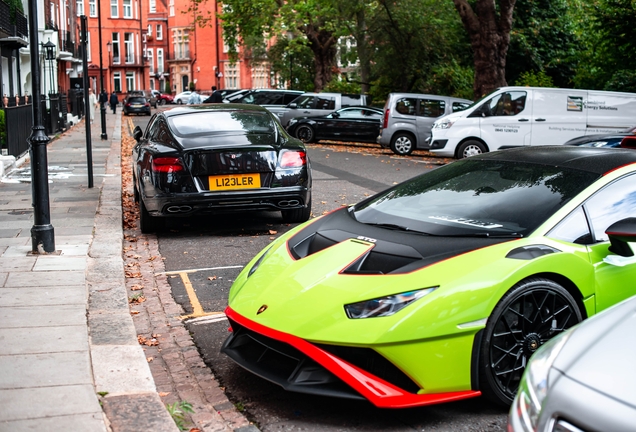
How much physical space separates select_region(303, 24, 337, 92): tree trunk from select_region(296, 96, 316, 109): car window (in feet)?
37.1

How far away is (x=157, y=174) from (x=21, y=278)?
231 centimetres

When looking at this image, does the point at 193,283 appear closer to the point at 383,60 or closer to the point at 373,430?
the point at 373,430

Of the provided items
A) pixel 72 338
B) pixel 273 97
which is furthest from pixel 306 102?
pixel 72 338

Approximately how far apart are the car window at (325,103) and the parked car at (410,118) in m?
5.57

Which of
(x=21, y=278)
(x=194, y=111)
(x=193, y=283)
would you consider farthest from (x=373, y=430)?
(x=194, y=111)

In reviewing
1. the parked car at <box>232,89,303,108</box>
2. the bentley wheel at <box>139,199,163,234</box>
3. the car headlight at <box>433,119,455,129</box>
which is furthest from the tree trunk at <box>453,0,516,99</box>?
the bentley wheel at <box>139,199,163,234</box>

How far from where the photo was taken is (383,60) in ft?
114

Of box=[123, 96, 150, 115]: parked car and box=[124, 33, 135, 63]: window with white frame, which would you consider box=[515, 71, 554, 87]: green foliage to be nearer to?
box=[123, 96, 150, 115]: parked car

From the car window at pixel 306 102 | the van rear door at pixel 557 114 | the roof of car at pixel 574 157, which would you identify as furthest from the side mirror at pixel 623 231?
the car window at pixel 306 102

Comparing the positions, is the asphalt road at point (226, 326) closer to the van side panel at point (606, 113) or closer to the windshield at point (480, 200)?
the windshield at point (480, 200)

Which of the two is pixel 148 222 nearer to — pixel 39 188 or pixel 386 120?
pixel 39 188

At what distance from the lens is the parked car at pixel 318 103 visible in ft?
93.6

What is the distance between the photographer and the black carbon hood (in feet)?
13.9

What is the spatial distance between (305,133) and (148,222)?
60.7 feet
